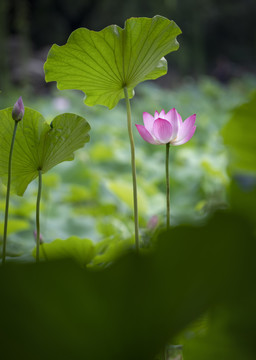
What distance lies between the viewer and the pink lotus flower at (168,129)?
289 millimetres

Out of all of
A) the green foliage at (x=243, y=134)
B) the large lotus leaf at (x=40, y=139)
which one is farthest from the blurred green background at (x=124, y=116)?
the large lotus leaf at (x=40, y=139)

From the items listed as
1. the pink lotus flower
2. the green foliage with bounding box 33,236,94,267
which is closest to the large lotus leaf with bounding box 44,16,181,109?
the pink lotus flower

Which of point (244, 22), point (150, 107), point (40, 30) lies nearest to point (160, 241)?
point (150, 107)

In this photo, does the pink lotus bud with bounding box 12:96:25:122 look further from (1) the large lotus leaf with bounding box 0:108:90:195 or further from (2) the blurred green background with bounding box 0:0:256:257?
(2) the blurred green background with bounding box 0:0:256:257

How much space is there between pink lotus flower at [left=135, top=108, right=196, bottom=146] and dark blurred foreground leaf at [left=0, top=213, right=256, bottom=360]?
7.0 inches

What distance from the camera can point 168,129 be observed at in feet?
0.95

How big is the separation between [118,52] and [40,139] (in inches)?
3.4

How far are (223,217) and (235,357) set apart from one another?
0.05 m

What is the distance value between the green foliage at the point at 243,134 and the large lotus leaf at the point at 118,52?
120 mm

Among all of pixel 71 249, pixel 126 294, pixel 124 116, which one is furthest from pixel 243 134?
pixel 124 116

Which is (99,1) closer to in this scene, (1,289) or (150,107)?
(150,107)

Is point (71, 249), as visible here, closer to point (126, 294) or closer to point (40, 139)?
point (40, 139)

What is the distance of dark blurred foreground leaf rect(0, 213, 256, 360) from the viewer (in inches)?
4.2

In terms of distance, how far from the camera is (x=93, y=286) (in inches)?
4.4
